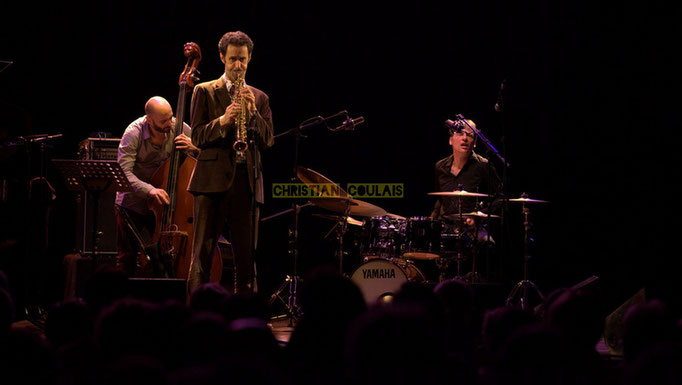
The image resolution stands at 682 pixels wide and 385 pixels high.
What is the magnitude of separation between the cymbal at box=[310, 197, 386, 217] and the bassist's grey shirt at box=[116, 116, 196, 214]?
53.3 inches

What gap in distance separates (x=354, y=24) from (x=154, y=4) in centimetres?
216

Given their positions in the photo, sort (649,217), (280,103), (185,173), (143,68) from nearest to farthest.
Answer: (185,173) → (649,217) → (143,68) → (280,103)

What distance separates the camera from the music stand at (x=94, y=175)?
200 inches

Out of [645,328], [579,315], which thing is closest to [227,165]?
[579,315]

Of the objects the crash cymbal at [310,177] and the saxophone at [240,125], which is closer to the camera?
the saxophone at [240,125]

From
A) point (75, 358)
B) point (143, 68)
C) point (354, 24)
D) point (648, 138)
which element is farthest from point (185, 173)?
point (648, 138)

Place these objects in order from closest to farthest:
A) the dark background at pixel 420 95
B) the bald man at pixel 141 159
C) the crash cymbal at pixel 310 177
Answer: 1. the bald man at pixel 141 159
2. the crash cymbal at pixel 310 177
3. the dark background at pixel 420 95

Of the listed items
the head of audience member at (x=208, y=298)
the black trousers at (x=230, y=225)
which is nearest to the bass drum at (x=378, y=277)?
the black trousers at (x=230, y=225)

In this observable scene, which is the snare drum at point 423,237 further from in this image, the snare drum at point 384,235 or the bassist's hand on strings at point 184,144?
the bassist's hand on strings at point 184,144

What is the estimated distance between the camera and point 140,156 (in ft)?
20.9

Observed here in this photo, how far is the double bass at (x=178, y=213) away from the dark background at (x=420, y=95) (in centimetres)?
144

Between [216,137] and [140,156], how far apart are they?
150 cm

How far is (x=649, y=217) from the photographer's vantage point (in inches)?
269

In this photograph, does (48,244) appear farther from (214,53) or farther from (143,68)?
(214,53)
